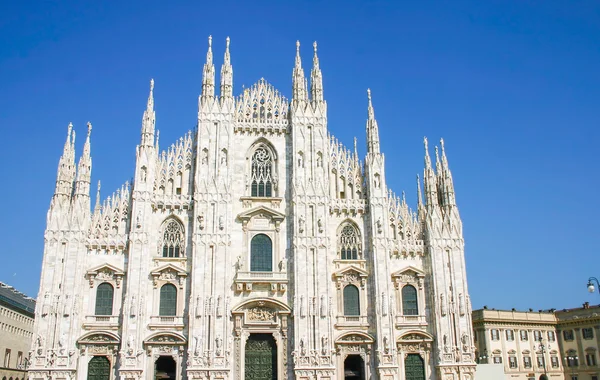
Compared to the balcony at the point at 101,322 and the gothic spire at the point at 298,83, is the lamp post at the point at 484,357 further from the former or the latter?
the balcony at the point at 101,322

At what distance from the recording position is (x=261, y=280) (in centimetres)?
3919

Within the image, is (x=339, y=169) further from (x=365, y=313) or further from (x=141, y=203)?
(x=141, y=203)

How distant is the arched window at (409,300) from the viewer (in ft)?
134

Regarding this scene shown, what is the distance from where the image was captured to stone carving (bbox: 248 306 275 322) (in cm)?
3906

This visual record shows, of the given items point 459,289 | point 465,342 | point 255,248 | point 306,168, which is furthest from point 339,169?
point 465,342

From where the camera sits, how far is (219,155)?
41.4m

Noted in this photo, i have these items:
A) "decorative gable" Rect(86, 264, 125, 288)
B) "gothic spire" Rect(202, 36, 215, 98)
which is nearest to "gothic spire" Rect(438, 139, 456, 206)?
"gothic spire" Rect(202, 36, 215, 98)

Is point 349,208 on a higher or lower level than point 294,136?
lower

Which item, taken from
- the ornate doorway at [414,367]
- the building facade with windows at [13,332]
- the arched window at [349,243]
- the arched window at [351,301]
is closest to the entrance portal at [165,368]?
the arched window at [351,301]

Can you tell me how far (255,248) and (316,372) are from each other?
894cm

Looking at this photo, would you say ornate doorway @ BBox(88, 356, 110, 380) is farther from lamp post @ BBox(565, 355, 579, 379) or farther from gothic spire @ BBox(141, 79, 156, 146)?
lamp post @ BBox(565, 355, 579, 379)

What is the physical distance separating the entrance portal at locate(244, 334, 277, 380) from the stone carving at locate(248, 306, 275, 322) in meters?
1.10

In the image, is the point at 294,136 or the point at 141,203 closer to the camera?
the point at 141,203

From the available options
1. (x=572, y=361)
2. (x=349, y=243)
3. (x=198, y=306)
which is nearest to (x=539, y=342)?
(x=572, y=361)
